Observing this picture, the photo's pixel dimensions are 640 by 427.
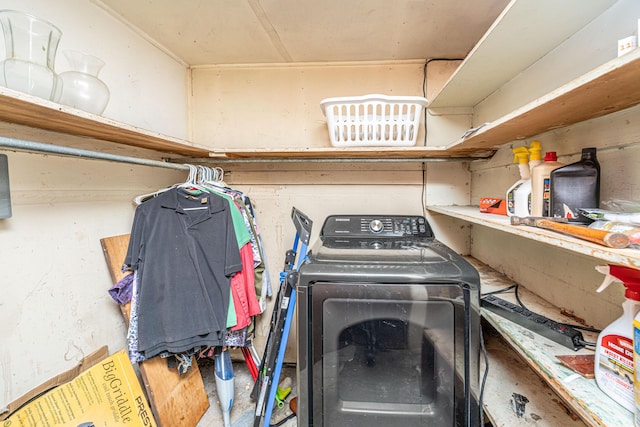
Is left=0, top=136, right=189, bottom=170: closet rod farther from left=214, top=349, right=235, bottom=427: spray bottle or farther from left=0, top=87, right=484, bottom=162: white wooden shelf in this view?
left=214, top=349, right=235, bottom=427: spray bottle

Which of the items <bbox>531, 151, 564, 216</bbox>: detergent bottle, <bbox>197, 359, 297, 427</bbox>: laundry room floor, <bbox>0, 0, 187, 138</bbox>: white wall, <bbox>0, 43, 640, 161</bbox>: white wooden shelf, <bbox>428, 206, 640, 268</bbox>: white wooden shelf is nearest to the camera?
<bbox>428, 206, 640, 268</bbox>: white wooden shelf

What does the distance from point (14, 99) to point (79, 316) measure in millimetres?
1009

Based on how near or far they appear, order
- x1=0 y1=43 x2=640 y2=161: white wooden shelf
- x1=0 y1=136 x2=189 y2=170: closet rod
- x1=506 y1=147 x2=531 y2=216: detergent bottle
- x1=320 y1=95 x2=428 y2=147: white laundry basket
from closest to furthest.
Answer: x1=0 y1=43 x2=640 y2=161: white wooden shelf → x1=0 y1=136 x2=189 y2=170: closet rod → x1=506 y1=147 x2=531 y2=216: detergent bottle → x1=320 y1=95 x2=428 y2=147: white laundry basket

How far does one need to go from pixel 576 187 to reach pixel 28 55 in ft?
5.70

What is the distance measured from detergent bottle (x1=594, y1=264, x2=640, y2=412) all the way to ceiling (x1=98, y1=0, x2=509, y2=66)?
1319 millimetres

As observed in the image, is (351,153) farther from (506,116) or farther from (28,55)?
(28,55)

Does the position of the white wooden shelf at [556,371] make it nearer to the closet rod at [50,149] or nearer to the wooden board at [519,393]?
the wooden board at [519,393]

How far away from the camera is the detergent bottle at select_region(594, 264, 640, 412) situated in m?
0.62

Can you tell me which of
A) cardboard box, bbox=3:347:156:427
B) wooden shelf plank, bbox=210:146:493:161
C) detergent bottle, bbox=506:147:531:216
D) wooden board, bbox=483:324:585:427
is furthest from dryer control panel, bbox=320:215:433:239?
cardboard box, bbox=3:347:156:427

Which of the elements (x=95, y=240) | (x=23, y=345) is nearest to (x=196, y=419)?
(x=23, y=345)

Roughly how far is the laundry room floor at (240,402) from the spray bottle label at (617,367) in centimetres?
156

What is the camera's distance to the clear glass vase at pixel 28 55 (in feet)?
2.84

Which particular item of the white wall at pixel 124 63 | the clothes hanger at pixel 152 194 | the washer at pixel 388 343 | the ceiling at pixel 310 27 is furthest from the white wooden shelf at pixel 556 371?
the white wall at pixel 124 63

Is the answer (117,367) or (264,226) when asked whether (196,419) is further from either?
(264,226)
